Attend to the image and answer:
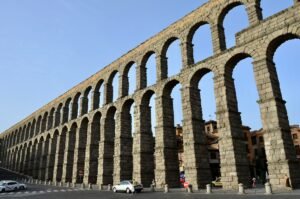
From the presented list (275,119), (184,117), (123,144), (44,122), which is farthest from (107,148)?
(44,122)

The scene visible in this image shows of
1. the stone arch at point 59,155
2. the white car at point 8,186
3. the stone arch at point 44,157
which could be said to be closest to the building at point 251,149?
the stone arch at point 59,155

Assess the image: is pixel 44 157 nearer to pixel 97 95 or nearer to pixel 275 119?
pixel 97 95

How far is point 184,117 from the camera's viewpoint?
30.2m

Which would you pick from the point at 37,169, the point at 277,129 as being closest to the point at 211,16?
the point at 277,129

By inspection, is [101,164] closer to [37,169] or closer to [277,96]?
[277,96]

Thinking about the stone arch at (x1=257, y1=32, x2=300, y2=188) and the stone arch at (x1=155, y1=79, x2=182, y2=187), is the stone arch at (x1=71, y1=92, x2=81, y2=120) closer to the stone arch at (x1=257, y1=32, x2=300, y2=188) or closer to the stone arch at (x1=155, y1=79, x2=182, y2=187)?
the stone arch at (x1=155, y1=79, x2=182, y2=187)

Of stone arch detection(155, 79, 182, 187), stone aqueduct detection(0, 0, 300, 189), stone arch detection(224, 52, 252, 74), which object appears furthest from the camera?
stone arch detection(155, 79, 182, 187)

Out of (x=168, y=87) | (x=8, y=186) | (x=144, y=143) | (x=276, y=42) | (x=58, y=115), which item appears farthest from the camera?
(x=58, y=115)

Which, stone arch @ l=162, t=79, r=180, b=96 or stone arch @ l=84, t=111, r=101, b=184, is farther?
stone arch @ l=84, t=111, r=101, b=184

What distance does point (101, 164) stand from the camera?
40125 millimetres

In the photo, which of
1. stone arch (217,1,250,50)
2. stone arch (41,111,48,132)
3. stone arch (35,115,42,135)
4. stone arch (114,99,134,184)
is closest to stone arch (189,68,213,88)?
stone arch (217,1,250,50)

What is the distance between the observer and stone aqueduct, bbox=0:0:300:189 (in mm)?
23500

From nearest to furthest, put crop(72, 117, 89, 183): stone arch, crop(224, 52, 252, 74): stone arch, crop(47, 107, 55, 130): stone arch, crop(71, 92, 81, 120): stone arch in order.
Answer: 1. crop(224, 52, 252, 74): stone arch
2. crop(72, 117, 89, 183): stone arch
3. crop(71, 92, 81, 120): stone arch
4. crop(47, 107, 55, 130): stone arch

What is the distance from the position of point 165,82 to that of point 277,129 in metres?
14.3
